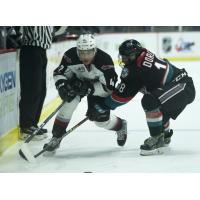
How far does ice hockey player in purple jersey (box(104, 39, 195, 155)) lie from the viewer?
2707 millimetres

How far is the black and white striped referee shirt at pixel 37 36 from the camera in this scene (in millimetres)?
3136

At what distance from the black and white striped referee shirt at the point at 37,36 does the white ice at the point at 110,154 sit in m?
0.61

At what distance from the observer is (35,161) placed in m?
2.77

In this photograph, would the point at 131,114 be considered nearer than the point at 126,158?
No

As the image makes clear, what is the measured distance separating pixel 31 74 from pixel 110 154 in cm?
75

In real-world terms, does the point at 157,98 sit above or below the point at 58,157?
above

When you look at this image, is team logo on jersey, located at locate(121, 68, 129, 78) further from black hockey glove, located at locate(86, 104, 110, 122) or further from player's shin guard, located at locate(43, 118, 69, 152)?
player's shin guard, located at locate(43, 118, 69, 152)

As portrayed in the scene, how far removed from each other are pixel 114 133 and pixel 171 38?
4301 millimetres

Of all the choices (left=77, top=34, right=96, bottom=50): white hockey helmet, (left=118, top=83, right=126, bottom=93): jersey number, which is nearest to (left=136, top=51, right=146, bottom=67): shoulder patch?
(left=118, top=83, right=126, bottom=93): jersey number

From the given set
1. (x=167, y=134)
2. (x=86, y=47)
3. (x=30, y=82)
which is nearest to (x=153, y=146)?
(x=167, y=134)

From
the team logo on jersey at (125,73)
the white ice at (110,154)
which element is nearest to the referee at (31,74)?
the white ice at (110,154)
